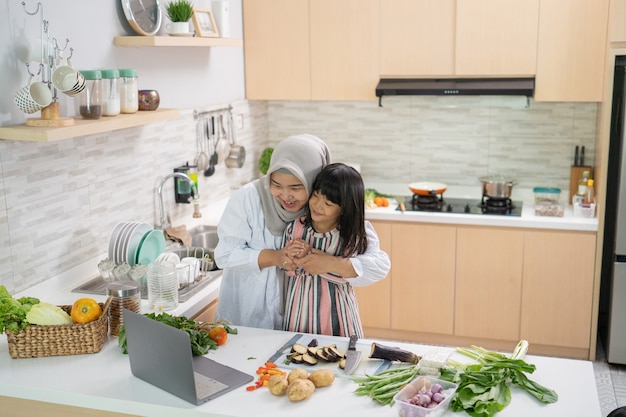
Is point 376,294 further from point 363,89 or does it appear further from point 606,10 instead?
point 606,10

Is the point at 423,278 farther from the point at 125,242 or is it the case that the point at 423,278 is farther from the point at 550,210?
the point at 125,242

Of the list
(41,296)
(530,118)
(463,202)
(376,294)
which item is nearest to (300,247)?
(41,296)

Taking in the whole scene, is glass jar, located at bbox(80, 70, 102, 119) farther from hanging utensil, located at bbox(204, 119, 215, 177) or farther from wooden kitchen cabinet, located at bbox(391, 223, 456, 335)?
wooden kitchen cabinet, located at bbox(391, 223, 456, 335)

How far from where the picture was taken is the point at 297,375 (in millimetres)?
2125

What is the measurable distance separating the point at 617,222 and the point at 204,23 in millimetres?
2578

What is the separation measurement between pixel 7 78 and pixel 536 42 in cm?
297

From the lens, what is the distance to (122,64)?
3439 millimetres

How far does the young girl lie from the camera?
8.30 ft

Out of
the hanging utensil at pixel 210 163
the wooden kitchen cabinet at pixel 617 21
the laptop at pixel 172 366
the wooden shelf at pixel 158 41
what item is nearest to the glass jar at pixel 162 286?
the laptop at pixel 172 366

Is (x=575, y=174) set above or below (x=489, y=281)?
above

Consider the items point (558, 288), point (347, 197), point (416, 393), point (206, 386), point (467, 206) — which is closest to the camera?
point (416, 393)

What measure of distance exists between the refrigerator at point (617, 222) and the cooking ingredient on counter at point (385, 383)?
235cm

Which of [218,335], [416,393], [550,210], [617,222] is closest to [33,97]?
[218,335]

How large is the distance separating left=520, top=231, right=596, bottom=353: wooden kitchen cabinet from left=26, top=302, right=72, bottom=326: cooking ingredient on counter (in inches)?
111
